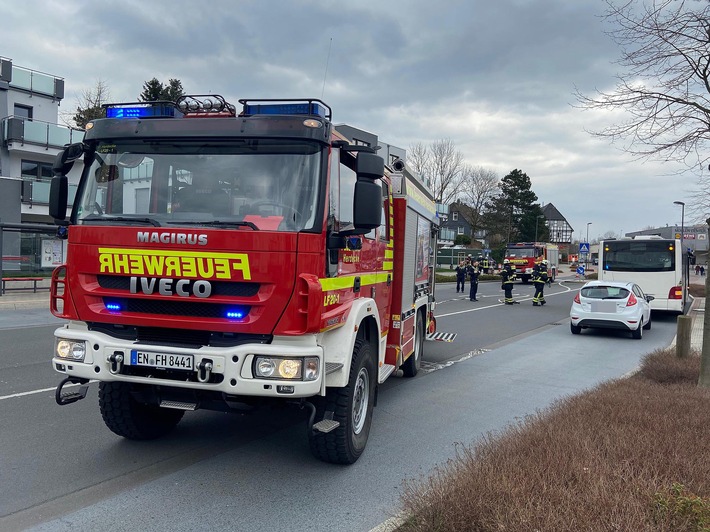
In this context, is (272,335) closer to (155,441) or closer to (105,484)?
(105,484)

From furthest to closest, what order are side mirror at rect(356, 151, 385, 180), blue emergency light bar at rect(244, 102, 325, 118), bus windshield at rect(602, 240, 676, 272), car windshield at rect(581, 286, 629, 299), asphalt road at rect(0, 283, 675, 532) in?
bus windshield at rect(602, 240, 676, 272)
car windshield at rect(581, 286, 629, 299)
blue emergency light bar at rect(244, 102, 325, 118)
side mirror at rect(356, 151, 385, 180)
asphalt road at rect(0, 283, 675, 532)

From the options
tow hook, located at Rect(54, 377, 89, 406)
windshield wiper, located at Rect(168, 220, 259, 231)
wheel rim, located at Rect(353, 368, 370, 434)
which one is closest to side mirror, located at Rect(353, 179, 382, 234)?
windshield wiper, located at Rect(168, 220, 259, 231)

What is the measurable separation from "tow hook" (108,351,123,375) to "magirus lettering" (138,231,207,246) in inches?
33.0

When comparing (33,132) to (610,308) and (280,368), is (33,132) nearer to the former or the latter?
(610,308)

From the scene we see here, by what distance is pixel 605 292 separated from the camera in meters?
14.4

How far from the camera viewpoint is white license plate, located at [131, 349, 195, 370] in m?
4.04

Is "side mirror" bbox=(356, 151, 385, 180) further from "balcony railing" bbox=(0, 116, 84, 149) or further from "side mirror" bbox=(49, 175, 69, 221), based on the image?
"balcony railing" bbox=(0, 116, 84, 149)

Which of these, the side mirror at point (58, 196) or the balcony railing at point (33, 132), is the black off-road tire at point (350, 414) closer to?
the side mirror at point (58, 196)

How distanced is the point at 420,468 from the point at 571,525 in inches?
80.4

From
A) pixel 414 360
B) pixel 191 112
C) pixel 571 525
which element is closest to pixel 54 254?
pixel 414 360

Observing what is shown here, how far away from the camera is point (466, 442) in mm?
5598

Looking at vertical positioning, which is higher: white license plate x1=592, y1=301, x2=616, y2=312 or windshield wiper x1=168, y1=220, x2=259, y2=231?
windshield wiper x1=168, y1=220, x2=259, y2=231

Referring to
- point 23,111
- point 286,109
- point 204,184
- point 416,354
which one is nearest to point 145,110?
point 204,184

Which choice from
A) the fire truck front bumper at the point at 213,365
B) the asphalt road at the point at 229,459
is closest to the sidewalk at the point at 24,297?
the asphalt road at the point at 229,459
